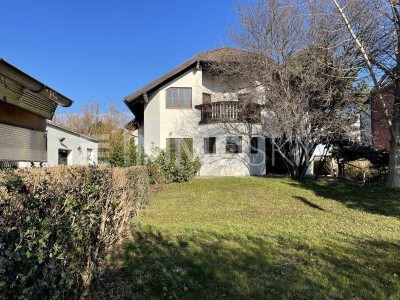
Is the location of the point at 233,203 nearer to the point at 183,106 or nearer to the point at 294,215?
the point at 294,215

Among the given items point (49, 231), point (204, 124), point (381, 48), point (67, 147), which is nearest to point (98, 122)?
point (204, 124)

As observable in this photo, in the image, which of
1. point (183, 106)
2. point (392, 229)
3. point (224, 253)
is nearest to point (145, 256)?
point (224, 253)

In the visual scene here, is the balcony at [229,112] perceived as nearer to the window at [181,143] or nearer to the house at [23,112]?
the window at [181,143]

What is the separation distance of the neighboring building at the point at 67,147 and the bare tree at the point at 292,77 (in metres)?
8.78

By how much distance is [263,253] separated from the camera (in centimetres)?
533

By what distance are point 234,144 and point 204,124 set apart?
232 centimetres

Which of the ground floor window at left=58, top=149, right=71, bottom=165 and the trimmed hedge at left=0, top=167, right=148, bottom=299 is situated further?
the ground floor window at left=58, top=149, right=71, bottom=165

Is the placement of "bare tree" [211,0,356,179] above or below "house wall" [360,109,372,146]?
above

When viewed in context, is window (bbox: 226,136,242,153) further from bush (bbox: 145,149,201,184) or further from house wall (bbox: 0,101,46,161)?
house wall (bbox: 0,101,46,161)

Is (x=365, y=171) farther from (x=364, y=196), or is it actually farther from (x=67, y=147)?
(x=67, y=147)

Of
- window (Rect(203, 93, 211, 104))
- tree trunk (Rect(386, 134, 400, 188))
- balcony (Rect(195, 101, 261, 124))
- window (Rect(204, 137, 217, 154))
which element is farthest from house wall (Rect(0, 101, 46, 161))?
window (Rect(203, 93, 211, 104))

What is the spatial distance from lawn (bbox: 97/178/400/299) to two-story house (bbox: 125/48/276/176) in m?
10.5

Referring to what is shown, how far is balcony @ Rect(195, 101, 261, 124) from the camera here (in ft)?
59.5

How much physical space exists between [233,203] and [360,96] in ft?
30.2
